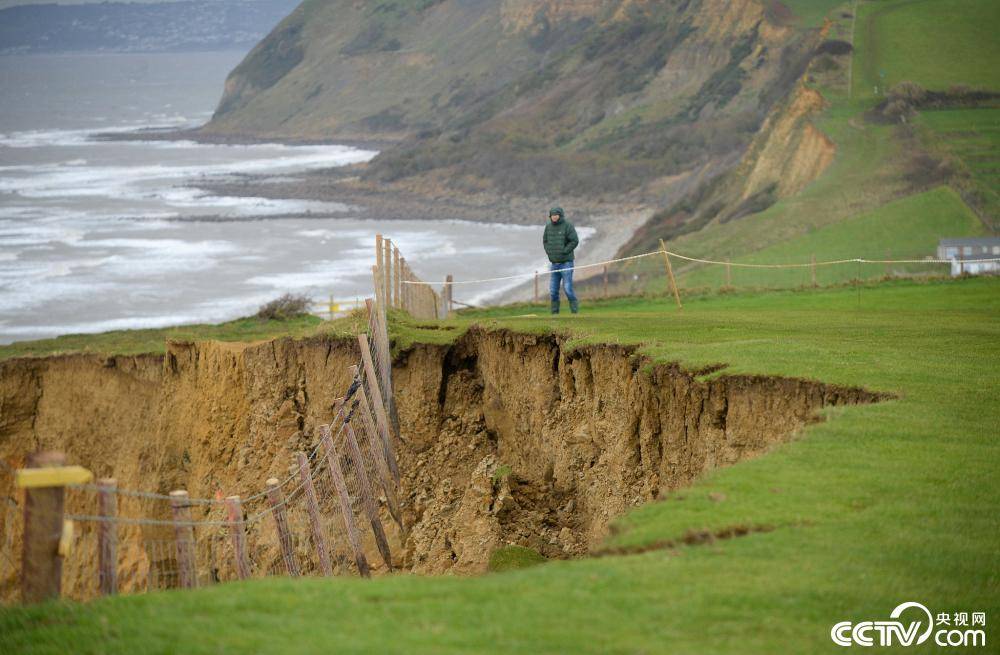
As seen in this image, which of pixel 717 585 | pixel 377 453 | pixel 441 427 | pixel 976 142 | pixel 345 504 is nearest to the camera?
pixel 717 585

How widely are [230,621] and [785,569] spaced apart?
3775 mm

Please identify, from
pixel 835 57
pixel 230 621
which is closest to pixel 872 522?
pixel 230 621

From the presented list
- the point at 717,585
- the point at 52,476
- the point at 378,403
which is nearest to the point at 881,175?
the point at 378,403

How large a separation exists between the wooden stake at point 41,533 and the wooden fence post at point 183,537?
1482mm

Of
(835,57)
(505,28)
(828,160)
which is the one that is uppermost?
(505,28)

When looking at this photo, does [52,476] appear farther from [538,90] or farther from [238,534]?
[538,90]

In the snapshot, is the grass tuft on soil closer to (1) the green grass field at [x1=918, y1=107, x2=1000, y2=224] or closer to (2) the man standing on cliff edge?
(2) the man standing on cliff edge

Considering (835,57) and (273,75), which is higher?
(273,75)

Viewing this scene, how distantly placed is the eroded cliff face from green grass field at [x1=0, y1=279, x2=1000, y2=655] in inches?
90.2

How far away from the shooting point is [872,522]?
10.0 m

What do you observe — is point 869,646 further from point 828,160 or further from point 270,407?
point 828,160

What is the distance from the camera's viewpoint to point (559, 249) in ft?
82.0

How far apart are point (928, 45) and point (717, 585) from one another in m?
69.0

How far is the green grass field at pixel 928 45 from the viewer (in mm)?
66188
